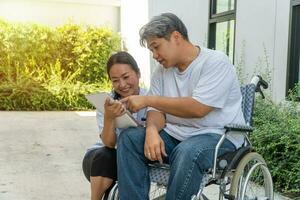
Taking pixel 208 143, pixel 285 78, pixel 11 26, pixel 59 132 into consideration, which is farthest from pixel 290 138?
pixel 11 26

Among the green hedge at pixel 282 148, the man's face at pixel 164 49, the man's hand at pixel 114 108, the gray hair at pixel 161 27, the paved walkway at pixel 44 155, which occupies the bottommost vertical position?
the paved walkway at pixel 44 155

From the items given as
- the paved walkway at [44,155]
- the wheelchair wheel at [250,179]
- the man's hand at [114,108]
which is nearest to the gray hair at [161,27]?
Result: the man's hand at [114,108]

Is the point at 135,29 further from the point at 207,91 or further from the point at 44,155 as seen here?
the point at 207,91

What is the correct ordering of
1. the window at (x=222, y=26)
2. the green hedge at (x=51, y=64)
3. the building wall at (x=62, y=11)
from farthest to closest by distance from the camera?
the building wall at (x=62, y=11)
the green hedge at (x=51, y=64)
the window at (x=222, y=26)

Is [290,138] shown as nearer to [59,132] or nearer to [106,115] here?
[106,115]

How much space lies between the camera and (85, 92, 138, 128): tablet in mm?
2196

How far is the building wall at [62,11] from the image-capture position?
9867mm

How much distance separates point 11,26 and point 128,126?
719 cm

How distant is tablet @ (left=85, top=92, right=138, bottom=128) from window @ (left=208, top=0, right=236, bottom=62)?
13.2ft

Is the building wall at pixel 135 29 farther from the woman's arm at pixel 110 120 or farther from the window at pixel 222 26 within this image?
the woman's arm at pixel 110 120

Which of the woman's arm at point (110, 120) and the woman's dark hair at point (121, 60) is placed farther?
the woman's dark hair at point (121, 60)

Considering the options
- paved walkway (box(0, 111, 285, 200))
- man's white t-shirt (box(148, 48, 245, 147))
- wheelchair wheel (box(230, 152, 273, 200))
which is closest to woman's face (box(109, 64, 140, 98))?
man's white t-shirt (box(148, 48, 245, 147))

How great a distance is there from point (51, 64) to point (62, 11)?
5.36 feet

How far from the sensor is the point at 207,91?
7.09 ft
